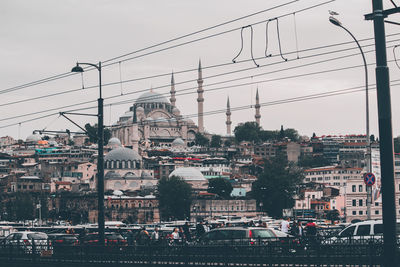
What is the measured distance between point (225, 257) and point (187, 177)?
383 ft

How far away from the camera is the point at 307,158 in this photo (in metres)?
163

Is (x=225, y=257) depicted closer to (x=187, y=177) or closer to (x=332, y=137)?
(x=187, y=177)

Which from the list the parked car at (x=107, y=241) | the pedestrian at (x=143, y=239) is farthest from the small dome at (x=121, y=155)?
the pedestrian at (x=143, y=239)

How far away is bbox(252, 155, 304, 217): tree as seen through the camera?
9714cm

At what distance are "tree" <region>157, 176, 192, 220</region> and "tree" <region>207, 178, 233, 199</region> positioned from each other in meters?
11.0

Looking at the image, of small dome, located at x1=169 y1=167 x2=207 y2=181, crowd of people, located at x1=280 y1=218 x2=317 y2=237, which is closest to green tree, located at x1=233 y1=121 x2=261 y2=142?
small dome, located at x1=169 y1=167 x2=207 y2=181

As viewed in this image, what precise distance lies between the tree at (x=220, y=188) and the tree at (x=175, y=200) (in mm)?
10962

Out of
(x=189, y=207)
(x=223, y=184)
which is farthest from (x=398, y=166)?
(x=189, y=207)

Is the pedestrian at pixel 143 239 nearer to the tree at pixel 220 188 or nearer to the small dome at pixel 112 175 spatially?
the tree at pixel 220 188

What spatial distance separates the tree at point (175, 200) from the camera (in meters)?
110

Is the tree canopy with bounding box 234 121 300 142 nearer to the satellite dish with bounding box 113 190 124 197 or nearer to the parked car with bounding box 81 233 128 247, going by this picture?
the satellite dish with bounding box 113 190 124 197

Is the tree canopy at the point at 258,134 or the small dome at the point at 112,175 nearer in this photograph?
the small dome at the point at 112,175

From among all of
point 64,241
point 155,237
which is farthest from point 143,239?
point 64,241

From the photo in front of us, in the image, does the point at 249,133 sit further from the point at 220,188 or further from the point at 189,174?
the point at 220,188
